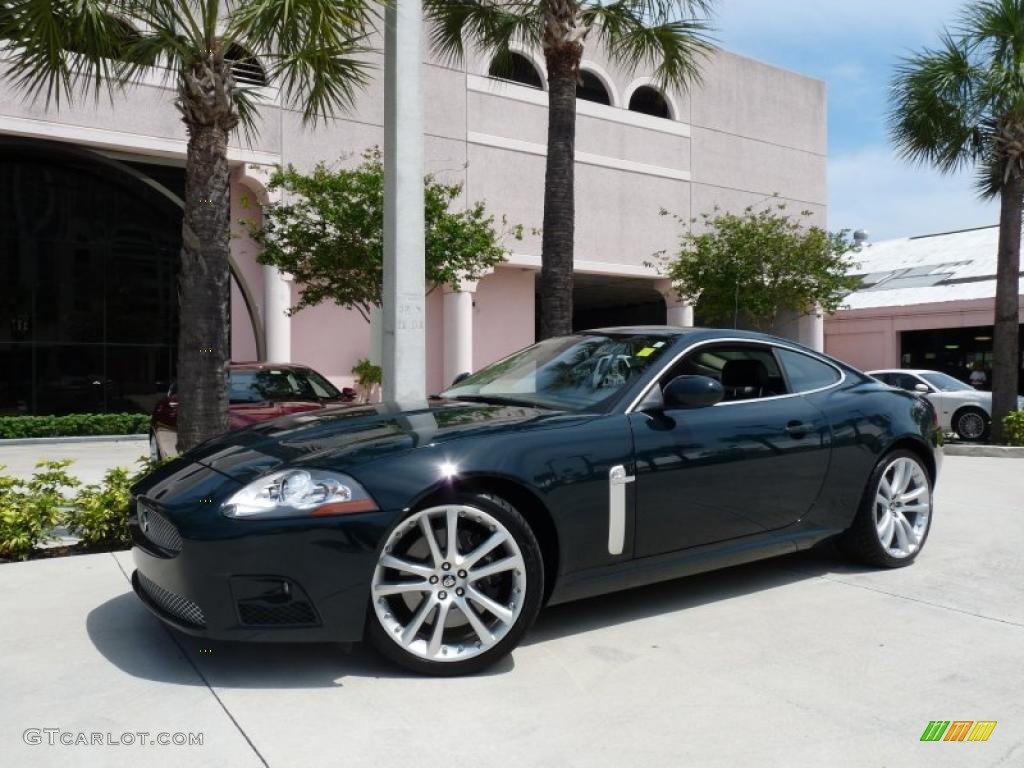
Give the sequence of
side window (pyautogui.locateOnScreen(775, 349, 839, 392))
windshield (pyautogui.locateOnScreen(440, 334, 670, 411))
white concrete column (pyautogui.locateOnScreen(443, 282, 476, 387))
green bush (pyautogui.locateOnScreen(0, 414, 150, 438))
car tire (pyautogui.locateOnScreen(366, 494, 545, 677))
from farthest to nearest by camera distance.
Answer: white concrete column (pyautogui.locateOnScreen(443, 282, 476, 387)) < green bush (pyautogui.locateOnScreen(0, 414, 150, 438)) < side window (pyautogui.locateOnScreen(775, 349, 839, 392)) < windshield (pyautogui.locateOnScreen(440, 334, 670, 411)) < car tire (pyautogui.locateOnScreen(366, 494, 545, 677))

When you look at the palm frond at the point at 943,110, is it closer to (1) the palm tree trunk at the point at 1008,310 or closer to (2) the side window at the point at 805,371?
(1) the palm tree trunk at the point at 1008,310

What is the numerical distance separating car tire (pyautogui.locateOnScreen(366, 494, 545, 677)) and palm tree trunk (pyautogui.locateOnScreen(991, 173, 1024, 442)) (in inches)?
543

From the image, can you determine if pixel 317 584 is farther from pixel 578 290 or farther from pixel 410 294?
pixel 578 290

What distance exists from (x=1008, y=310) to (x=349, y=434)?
14.4 m

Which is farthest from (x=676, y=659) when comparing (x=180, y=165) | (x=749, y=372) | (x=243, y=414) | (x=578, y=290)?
(x=578, y=290)

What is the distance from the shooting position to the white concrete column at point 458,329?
21.5 m

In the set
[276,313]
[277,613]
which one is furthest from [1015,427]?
[276,313]

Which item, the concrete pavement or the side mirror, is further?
the concrete pavement

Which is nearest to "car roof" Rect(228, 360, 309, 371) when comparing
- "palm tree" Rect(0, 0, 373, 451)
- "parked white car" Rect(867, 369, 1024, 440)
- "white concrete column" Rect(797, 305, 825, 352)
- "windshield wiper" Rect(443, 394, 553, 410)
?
"palm tree" Rect(0, 0, 373, 451)

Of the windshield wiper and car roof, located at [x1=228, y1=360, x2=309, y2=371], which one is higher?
car roof, located at [x1=228, y1=360, x2=309, y2=371]

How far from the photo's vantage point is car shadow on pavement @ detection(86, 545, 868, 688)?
11.2ft

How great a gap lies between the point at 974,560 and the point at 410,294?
178 inches

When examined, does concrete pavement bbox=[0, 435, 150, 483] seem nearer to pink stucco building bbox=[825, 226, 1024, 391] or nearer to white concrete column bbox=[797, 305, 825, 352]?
pink stucco building bbox=[825, 226, 1024, 391]

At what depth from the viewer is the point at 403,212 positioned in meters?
7.23
